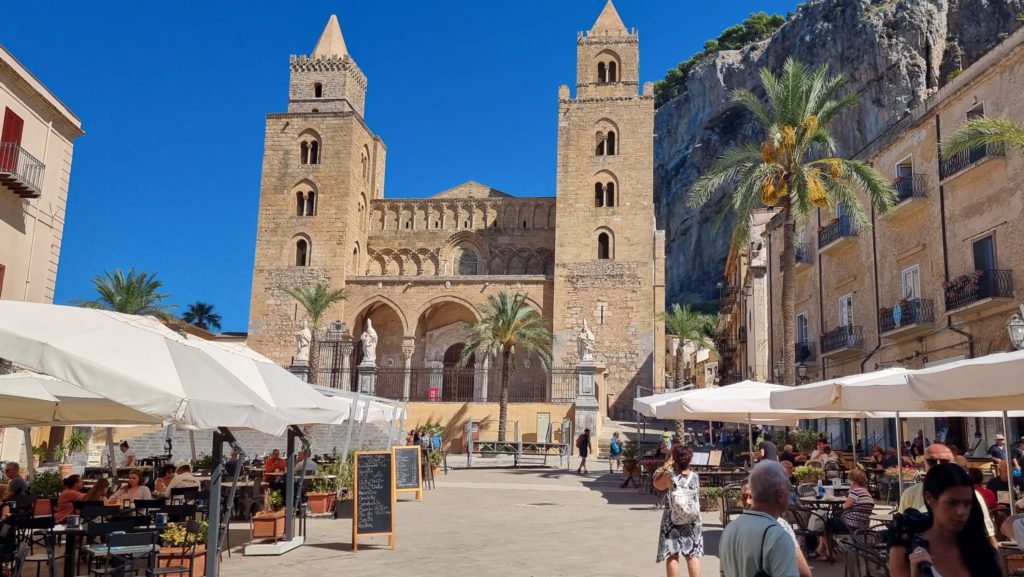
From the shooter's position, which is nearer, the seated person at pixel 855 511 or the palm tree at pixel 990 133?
the seated person at pixel 855 511

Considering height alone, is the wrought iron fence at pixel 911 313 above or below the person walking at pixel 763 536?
above

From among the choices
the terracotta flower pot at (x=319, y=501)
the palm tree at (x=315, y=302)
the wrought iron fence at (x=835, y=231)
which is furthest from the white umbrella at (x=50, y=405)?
the palm tree at (x=315, y=302)

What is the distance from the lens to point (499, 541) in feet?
32.7

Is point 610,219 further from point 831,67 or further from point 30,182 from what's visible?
point 30,182

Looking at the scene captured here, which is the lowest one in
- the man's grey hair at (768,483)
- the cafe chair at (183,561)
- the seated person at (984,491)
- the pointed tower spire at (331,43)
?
the cafe chair at (183,561)

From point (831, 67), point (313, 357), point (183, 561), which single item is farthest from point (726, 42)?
point (183, 561)

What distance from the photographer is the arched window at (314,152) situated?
43647 mm

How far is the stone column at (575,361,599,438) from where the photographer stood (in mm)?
27328

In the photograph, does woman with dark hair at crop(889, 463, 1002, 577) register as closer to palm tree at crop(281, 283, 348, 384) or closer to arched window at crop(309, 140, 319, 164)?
palm tree at crop(281, 283, 348, 384)

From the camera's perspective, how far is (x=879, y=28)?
4819 cm

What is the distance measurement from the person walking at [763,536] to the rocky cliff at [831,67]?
1558 inches

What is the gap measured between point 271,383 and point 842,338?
63.3 ft

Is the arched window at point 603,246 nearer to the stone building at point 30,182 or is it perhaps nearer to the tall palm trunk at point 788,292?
the tall palm trunk at point 788,292

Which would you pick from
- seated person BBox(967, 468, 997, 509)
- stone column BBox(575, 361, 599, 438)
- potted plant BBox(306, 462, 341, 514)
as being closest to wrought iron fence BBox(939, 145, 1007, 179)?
seated person BBox(967, 468, 997, 509)
